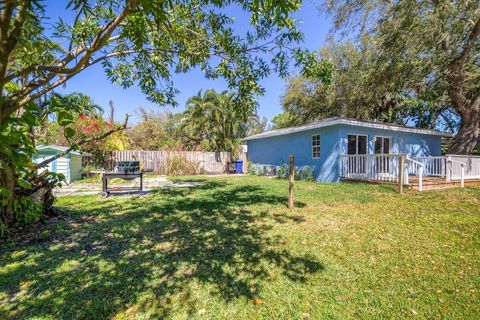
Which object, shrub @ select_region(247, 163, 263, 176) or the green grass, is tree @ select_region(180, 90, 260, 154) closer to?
shrub @ select_region(247, 163, 263, 176)

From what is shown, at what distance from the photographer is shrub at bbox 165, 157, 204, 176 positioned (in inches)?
642

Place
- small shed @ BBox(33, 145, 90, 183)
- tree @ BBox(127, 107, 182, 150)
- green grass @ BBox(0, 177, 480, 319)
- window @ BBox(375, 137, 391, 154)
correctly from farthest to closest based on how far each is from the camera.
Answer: tree @ BBox(127, 107, 182, 150), window @ BBox(375, 137, 391, 154), small shed @ BBox(33, 145, 90, 183), green grass @ BBox(0, 177, 480, 319)

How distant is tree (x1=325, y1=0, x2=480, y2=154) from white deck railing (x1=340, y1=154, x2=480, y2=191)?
262 centimetres

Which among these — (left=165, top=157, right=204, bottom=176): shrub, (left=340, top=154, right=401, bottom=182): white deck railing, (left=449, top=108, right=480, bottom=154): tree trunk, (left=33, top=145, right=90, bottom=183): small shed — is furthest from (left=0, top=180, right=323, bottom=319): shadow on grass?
(left=449, top=108, right=480, bottom=154): tree trunk

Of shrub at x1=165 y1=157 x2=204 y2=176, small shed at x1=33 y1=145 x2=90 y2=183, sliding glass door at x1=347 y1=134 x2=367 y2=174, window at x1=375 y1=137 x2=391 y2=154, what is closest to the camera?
small shed at x1=33 y1=145 x2=90 y2=183

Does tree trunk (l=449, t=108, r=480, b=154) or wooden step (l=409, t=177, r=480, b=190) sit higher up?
tree trunk (l=449, t=108, r=480, b=154)

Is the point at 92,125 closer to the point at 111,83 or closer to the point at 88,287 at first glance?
the point at 111,83

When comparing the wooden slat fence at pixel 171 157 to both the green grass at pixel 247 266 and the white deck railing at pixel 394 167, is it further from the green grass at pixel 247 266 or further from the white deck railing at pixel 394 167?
the green grass at pixel 247 266

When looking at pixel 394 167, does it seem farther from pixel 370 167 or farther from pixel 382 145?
pixel 382 145

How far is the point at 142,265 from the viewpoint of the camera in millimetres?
3029

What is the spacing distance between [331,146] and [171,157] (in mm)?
10460

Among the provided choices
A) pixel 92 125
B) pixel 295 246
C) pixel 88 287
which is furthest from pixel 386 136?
pixel 92 125

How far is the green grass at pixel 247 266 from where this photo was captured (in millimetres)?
2232

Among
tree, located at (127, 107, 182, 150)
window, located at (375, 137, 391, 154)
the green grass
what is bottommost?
the green grass
